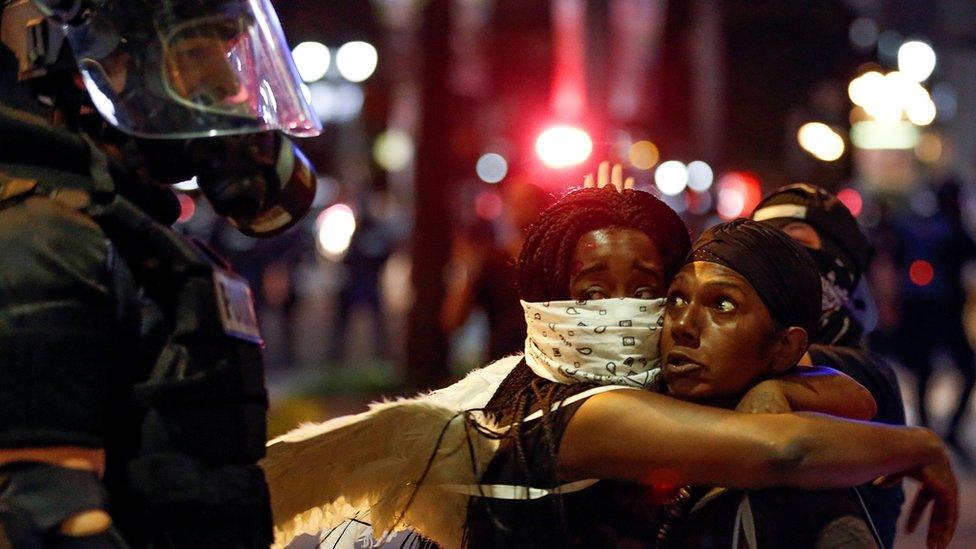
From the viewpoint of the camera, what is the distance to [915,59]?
14.1 m

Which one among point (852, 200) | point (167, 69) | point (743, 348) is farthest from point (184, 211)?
point (852, 200)

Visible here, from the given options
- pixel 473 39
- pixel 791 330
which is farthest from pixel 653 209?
pixel 473 39

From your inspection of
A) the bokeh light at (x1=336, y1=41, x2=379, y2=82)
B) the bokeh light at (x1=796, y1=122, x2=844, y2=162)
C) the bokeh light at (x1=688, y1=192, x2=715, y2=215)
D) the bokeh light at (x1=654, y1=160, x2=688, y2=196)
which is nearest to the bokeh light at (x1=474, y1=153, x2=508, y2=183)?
the bokeh light at (x1=654, y1=160, x2=688, y2=196)

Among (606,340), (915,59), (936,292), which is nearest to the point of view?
(606,340)

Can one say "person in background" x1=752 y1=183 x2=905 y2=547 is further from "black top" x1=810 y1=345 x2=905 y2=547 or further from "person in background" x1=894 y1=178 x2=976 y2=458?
"person in background" x1=894 y1=178 x2=976 y2=458

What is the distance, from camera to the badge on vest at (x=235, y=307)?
2.21 m

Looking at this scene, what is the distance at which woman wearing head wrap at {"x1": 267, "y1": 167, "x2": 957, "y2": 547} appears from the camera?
251 centimetres

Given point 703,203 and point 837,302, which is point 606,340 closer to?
point 837,302

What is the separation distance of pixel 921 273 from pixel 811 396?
27.8ft

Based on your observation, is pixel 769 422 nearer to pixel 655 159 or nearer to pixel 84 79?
pixel 84 79

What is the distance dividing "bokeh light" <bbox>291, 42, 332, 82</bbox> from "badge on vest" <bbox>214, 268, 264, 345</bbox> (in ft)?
68.2

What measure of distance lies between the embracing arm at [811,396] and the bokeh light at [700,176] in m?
27.7

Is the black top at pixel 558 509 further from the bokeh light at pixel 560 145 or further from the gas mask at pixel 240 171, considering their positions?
the bokeh light at pixel 560 145

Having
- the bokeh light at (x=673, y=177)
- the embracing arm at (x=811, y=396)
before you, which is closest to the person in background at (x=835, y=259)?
the embracing arm at (x=811, y=396)
